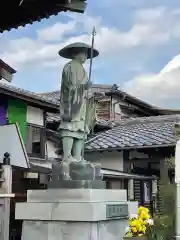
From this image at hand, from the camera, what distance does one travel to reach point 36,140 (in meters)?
15.4

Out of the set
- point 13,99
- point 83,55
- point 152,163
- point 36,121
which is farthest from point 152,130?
point 83,55

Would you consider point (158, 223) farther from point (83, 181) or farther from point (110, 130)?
point (110, 130)

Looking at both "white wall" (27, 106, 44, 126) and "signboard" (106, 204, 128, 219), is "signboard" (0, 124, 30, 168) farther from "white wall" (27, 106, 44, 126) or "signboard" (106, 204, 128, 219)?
"signboard" (106, 204, 128, 219)

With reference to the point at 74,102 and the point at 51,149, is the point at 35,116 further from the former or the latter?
the point at 74,102

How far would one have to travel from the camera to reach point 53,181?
25.7ft

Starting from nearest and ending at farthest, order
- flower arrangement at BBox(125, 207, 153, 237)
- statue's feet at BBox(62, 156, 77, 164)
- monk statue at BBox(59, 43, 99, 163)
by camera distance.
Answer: flower arrangement at BBox(125, 207, 153, 237)
statue's feet at BBox(62, 156, 77, 164)
monk statue at BBox(59, 43, 99, 163)

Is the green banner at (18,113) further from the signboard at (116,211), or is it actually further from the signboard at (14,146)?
the signboard at (116,211)

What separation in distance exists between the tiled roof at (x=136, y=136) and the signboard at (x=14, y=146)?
20.3 ft

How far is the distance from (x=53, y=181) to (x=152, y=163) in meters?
10.9

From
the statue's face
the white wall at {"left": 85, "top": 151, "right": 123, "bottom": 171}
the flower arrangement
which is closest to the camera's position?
the flower arrangement

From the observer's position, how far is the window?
15.0 m

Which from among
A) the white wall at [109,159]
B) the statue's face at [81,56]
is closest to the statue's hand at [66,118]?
the statue's face at [81,56]

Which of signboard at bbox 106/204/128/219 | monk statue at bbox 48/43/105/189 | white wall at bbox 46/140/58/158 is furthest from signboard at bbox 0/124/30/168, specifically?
white wall at bbox 46/140/58/158

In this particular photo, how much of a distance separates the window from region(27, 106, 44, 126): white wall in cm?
18
